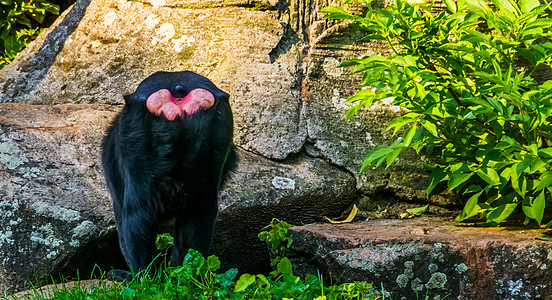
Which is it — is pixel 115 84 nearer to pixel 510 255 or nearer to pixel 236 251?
pixel 236 251

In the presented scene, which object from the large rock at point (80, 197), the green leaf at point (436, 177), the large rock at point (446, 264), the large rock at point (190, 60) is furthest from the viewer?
the large rock at point (190, 60)

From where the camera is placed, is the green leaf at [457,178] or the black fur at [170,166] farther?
the green leaf at [457,178]

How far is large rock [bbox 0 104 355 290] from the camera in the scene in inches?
132

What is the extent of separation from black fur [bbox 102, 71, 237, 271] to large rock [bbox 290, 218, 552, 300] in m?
0.70

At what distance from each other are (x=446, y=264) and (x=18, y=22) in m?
5.00

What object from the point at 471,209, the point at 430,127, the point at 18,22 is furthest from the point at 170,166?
the point at 18,22

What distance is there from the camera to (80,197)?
142 inches

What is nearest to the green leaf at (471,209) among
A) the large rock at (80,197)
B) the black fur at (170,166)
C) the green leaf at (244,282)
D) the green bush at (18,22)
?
the large rock at (80,197)

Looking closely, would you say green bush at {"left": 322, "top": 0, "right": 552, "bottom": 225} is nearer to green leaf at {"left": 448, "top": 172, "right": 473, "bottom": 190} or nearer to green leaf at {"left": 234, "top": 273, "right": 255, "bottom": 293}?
green leaf at {"left": 448, "top": 172, "right": 473, "bottom": 190}

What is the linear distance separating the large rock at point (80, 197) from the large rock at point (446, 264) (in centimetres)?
84

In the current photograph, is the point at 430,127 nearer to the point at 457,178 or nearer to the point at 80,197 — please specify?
the point at 457,178

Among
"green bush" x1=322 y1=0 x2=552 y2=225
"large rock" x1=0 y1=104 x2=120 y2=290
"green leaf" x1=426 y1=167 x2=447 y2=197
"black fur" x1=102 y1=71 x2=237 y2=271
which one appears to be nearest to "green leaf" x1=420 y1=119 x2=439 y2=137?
"green bush" x1=322 y1=0 x2=552 y2=225

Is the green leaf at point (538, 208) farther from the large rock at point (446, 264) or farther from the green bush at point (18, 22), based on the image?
the green bush at point (18, 22)

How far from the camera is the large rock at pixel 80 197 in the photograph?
3.36 metres
